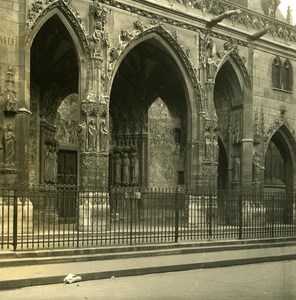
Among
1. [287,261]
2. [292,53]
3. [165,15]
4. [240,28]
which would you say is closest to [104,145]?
[165,15]

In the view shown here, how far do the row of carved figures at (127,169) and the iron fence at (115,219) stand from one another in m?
5.05

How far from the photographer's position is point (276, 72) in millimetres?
24859

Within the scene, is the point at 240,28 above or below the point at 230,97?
above

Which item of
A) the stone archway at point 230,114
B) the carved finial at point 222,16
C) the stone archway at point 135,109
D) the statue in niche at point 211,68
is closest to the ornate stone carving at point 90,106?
the statue in niche at point 211,68

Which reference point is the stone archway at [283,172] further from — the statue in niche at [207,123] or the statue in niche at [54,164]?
the statue in niche at [54,164]

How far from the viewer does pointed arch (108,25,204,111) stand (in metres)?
19.4

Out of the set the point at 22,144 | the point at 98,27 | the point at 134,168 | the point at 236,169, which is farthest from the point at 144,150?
the point at 22,144

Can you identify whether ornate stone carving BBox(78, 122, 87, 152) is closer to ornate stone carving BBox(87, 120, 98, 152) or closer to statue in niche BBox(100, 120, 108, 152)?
ornate stone carving BBox(87, 120, 98, 152)

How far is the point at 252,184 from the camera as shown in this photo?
23094 mm

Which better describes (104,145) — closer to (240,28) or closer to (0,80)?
(0,80)

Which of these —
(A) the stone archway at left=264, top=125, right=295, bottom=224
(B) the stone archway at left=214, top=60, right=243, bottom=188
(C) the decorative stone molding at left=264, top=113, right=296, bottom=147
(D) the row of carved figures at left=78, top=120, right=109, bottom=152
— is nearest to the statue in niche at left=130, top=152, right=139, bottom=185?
(B) the stone archway at left=214, top=60, right=243, bottom=188

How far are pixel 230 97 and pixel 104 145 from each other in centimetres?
806

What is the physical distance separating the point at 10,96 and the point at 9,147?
1.37m

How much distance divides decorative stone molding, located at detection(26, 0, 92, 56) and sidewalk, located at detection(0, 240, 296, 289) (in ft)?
23.6
